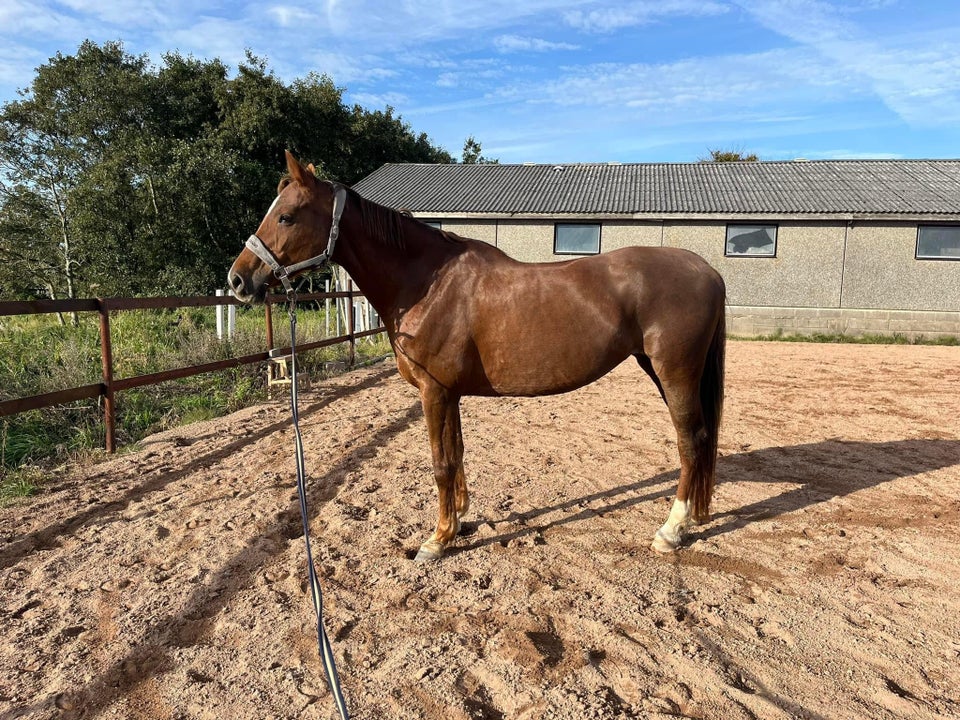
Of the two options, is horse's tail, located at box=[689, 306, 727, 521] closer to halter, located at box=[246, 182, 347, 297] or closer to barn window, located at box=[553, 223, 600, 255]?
halter, located at box=[246, 182, 347, 297]

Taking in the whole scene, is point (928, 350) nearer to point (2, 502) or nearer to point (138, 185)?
point (2, 502)

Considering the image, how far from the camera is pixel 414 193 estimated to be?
18.6 m

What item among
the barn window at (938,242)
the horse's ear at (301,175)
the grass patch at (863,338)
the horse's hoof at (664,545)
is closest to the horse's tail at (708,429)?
the horse's hoof at (664,545)

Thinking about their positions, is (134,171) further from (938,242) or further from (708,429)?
(938,242)

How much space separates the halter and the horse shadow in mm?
1748

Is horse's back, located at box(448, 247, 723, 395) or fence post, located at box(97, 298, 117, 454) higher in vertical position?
horse's back, located at box(448, 247, 723, 395)

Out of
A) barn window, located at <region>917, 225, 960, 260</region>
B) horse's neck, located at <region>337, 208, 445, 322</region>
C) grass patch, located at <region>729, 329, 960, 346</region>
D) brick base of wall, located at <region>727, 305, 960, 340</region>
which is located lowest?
grass patch, located at <region>729, 329, 960, 346</region>

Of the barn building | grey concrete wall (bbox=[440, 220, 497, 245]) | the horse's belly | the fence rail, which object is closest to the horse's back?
the horse's belly

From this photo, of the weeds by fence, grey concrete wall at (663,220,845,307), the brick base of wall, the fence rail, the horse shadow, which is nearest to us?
the horse shadow

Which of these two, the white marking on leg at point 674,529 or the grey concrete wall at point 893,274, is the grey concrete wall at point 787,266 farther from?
the white marking on leg at point 674,529

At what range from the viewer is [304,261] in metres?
2.80

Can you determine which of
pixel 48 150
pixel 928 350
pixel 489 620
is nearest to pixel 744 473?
pixel 489 620

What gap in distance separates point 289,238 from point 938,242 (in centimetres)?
1748

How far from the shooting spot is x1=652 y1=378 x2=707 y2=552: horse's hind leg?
306 centimetres
